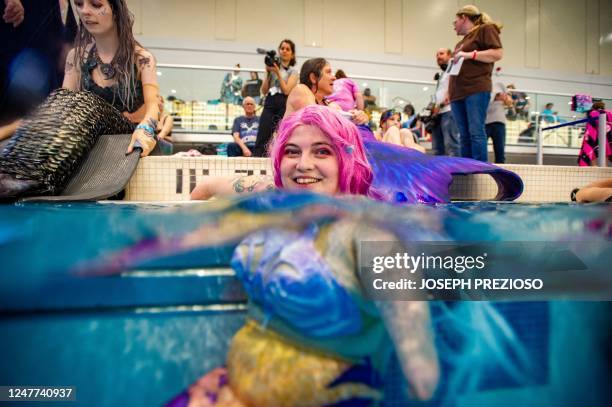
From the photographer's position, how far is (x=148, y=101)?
2080 millimetres

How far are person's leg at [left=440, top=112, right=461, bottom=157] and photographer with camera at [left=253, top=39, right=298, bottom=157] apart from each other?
1.49 meters

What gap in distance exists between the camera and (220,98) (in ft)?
17.5

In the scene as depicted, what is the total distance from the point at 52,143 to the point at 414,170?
1584 millimetres

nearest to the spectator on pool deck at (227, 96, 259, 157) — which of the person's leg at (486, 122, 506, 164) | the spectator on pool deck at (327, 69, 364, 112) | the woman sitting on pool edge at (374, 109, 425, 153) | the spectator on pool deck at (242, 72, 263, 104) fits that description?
the spectator on pool deck at (242, 72, 263, 104)

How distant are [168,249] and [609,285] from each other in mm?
967

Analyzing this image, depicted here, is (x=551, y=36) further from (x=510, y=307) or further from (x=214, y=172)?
(x=510, y=307)

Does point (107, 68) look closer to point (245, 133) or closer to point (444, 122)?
point (245, 133)

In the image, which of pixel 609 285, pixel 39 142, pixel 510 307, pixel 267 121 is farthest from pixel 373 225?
pixel 267 121

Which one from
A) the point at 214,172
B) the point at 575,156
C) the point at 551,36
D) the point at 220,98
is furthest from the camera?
the point at 551,36

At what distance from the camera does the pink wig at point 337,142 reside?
1230 mm

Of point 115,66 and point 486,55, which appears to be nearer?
point 115,66

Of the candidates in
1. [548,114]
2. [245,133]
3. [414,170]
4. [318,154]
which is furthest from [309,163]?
A: [548,114]

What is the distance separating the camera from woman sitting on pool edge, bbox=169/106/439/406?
75 cm

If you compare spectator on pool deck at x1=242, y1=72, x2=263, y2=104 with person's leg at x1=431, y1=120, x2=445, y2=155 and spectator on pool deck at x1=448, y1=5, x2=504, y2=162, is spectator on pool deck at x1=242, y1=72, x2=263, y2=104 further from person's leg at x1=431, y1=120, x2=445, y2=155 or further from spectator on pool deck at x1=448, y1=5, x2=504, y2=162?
spectator on pool deck at x1=448, y1=5, x2=504, y2=162
